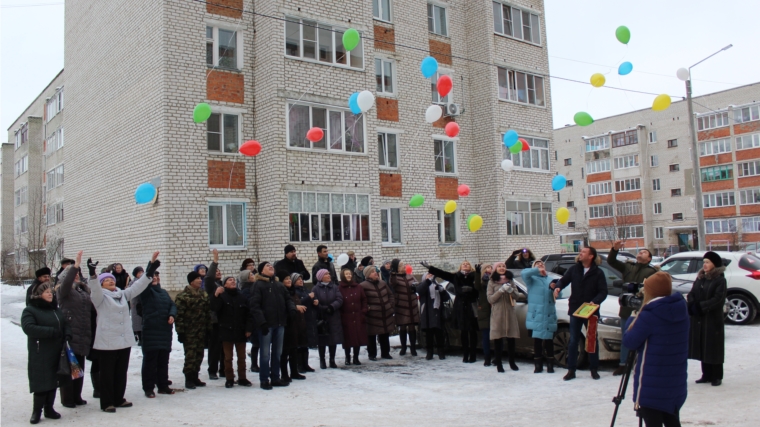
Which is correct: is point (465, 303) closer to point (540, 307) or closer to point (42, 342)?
point (540, 307)

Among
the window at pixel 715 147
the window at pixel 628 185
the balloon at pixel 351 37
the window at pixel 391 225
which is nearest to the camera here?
the balloon at pixel 351 37

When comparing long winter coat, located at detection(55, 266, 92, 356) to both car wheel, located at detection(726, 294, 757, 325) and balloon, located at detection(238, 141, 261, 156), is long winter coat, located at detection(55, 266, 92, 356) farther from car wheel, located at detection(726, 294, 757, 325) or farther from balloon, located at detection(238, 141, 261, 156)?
car wheel, located at detection(726, 294, 757, 325)

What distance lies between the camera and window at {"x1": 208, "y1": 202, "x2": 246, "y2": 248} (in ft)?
59.1

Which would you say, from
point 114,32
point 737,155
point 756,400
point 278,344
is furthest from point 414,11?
point 737,155

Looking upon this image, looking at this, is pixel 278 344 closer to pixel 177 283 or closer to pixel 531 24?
pixel 177 283

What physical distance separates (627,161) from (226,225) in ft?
190

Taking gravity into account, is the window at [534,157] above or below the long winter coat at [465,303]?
above

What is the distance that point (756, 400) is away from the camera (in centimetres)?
747

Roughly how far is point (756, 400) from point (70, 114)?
77.7ft

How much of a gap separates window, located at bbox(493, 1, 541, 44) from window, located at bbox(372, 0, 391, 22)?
15.1ft

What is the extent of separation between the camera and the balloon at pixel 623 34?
1572 cm

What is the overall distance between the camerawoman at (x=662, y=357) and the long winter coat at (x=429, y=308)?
683cm

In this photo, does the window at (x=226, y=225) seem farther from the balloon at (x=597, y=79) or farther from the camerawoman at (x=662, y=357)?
the camerawoman at (x=662, y=357)

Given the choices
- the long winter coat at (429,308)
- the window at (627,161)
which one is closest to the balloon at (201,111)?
the long winter coat at (429,308)
